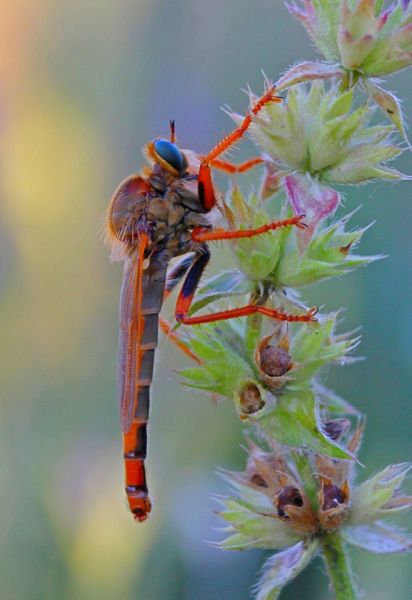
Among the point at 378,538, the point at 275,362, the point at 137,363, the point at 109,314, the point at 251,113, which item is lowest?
the point at 109,314

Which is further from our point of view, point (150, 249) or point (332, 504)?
point (150, 249)

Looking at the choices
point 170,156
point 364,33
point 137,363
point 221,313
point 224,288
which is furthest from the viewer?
point 170,156

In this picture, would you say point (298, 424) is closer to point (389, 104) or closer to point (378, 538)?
point (378, 538)

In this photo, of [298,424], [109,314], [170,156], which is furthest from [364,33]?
[109,314]

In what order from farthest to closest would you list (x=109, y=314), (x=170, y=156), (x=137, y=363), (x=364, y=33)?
1. (x=109, y=314)
2. (x=170, y=156)
3. (x=137, y=363)
4. (x=364, y=33)

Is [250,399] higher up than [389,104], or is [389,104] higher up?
[389,104]

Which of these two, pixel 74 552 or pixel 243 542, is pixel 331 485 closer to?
pixel 243 542

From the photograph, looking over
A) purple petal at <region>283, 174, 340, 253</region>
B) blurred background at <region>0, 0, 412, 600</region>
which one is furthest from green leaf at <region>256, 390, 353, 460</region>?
blurred background at <region>0, 0, 412, 600</region>
